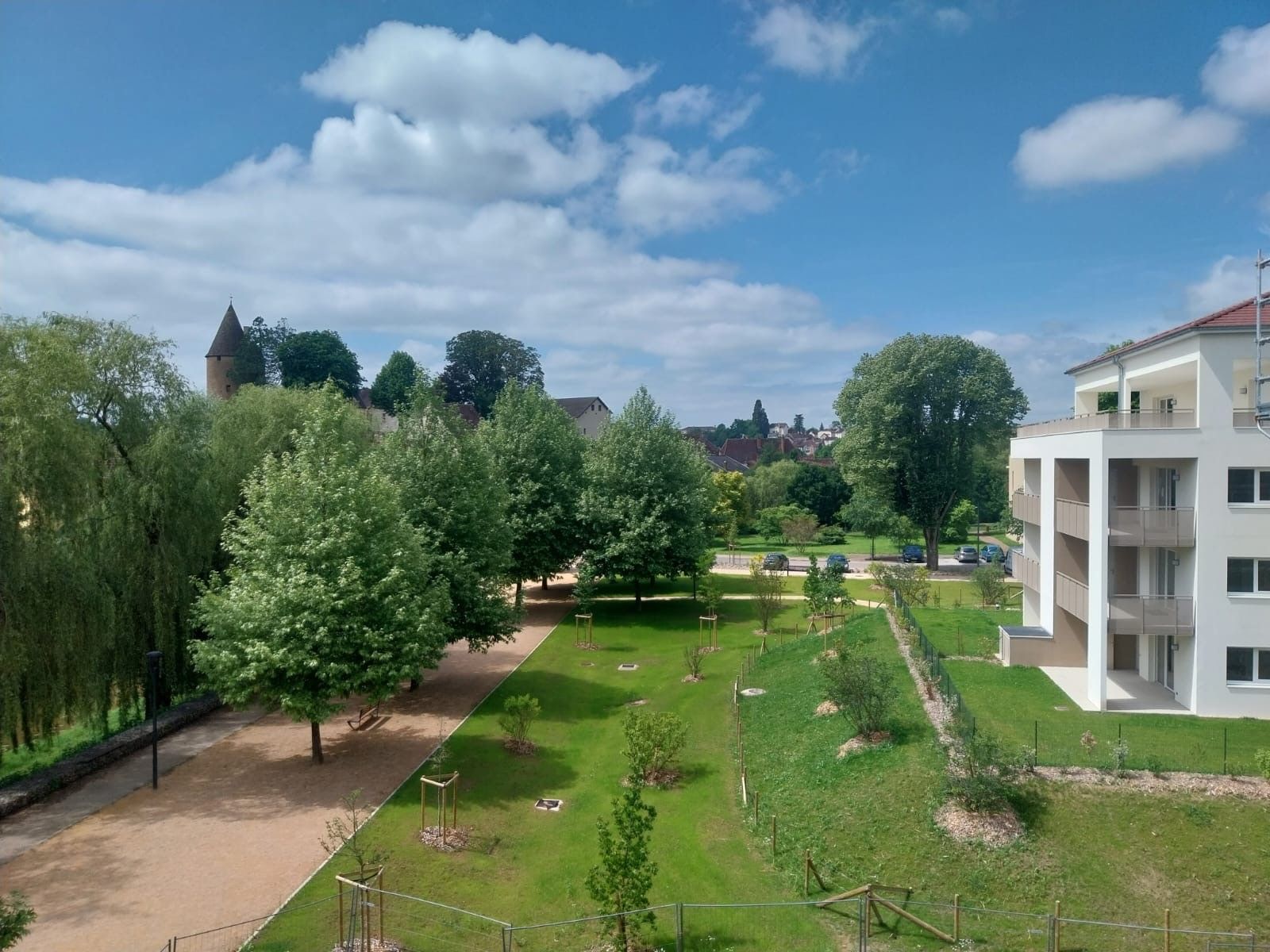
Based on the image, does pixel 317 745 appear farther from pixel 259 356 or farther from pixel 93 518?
pixel 259 356

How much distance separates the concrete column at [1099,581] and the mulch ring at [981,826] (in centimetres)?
779

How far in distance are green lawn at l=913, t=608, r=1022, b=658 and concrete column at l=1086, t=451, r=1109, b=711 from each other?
596 centimetres

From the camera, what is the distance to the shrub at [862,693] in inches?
770

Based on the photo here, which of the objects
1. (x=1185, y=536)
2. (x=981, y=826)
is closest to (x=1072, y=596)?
(x=1185, y=536)

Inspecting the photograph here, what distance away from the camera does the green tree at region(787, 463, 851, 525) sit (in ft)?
256

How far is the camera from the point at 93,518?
2219 cm

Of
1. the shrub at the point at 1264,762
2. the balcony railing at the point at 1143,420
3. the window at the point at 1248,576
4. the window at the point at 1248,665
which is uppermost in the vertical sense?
the balcony railing at the point at 1143,420

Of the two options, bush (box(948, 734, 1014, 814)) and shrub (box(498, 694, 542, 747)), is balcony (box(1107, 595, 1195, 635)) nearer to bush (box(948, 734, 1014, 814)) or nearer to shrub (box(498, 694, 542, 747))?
bush (box(948, 734, 1014, 814))

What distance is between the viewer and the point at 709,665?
31188 millimetres

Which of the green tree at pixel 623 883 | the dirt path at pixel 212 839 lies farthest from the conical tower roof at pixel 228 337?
the green tree at pixel 623 883

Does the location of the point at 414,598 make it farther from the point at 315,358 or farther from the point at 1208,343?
the point at 315,358

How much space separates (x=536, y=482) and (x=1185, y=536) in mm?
27480

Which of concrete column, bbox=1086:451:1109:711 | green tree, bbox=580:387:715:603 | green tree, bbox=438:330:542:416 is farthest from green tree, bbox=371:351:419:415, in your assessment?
concrete column, bbox=1086:451:1109:711

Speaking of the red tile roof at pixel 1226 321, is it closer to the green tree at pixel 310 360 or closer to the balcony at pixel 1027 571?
the balcony at pixel 1027 571
